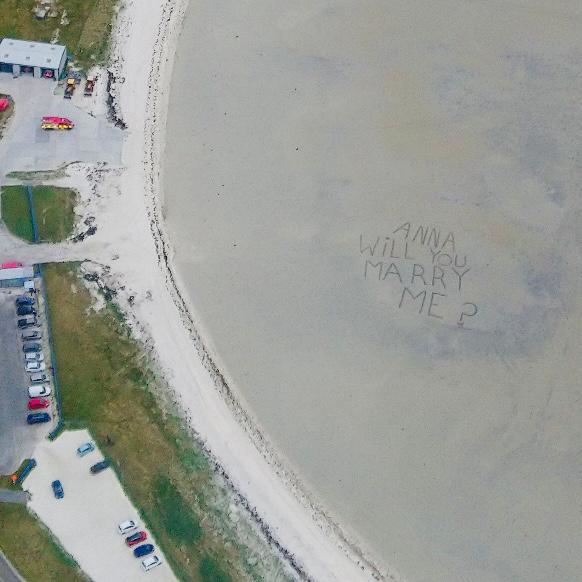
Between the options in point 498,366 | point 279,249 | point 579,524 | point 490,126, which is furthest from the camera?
point 490,126

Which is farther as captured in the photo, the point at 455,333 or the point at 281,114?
the point at 281,114

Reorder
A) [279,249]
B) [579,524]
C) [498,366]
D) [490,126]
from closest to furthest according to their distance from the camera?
[579,524]
[498,366]
[279,249]
[490,126]

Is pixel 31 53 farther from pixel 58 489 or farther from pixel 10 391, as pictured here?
pixel 58 489

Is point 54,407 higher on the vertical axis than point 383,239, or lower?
lower

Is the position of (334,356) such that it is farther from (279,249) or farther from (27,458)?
(27,458)

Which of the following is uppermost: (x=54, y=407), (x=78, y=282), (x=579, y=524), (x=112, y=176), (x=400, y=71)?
(x=400, y=71)

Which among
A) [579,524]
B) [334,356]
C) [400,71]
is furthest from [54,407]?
[400,71]

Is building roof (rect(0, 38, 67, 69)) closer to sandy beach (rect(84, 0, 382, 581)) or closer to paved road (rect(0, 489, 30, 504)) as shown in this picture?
sandy beach (rect(84, 0, 382, 581))
